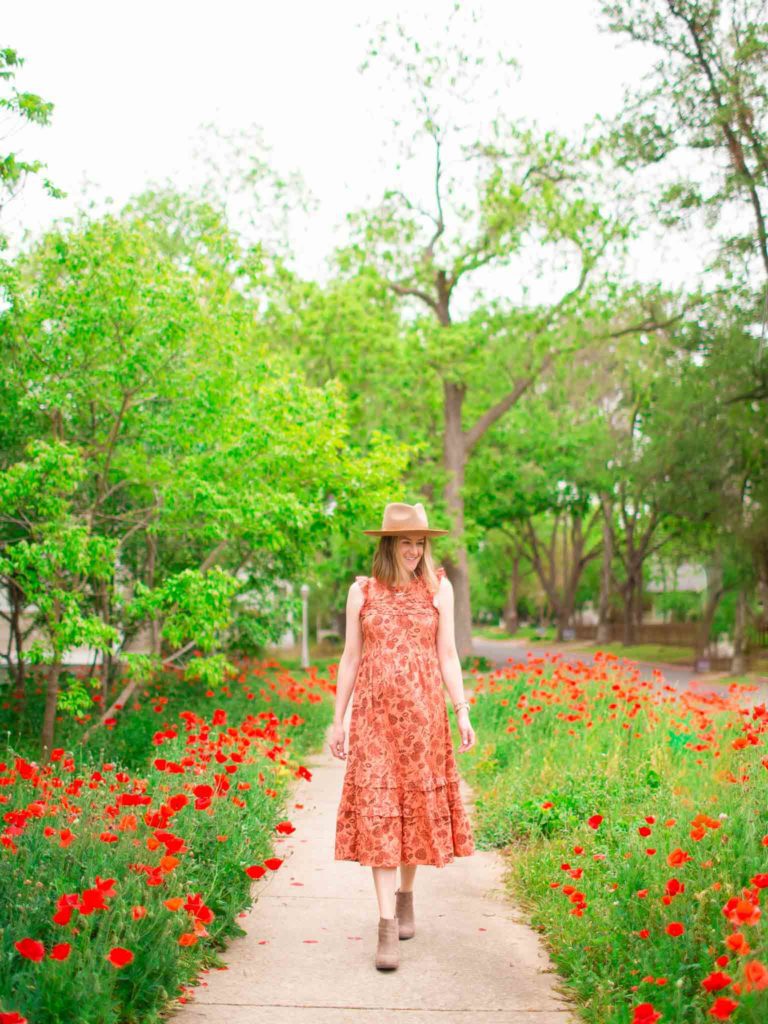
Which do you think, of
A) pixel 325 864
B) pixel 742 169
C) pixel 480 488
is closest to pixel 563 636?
pixel 480 488

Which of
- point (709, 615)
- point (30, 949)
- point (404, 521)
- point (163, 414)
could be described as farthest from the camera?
point (709, 615)

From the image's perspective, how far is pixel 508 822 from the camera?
6.89m

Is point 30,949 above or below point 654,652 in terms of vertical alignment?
above

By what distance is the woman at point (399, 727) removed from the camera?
471cm

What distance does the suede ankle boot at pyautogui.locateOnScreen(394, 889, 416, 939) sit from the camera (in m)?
5.03

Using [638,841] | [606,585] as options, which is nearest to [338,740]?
[638,841]

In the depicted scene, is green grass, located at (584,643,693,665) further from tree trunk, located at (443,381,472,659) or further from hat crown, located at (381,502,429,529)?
hat crown, located at (381,502,429,529)

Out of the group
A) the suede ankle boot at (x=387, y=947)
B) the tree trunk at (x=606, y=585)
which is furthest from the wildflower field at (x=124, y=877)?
the tree trunk at (x=606, y=585)

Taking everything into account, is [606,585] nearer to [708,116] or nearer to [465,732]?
[708,116]

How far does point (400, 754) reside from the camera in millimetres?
4809

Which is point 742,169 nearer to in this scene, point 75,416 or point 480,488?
point 75,416

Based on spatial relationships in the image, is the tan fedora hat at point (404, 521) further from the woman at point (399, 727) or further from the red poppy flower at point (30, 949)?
the red poppy flower at point (30, 949)

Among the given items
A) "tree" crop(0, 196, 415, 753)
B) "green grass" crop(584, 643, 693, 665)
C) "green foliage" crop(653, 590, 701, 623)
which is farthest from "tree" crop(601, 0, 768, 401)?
"green foliage" crop(653, 590, 701, 623)

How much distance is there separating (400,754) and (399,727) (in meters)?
0.12
